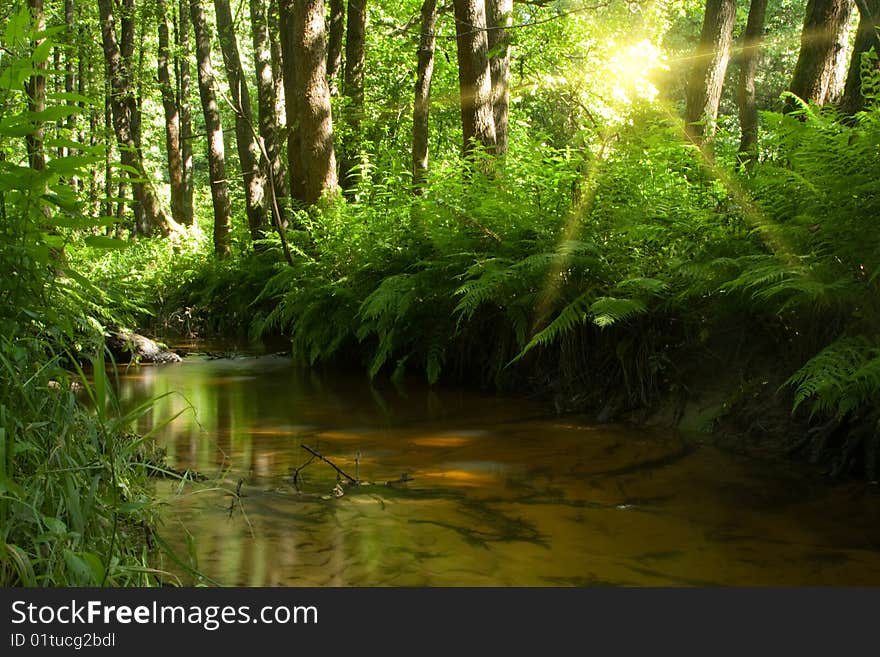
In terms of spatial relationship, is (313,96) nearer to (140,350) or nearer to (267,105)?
(267,105)

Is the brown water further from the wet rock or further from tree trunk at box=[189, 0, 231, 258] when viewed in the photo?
tree trunk at box=[189, 0, 231, 258]

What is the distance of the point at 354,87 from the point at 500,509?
12.7 metres

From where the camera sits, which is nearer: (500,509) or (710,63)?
(500,509)

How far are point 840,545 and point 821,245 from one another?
1.86m

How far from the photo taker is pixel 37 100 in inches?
266

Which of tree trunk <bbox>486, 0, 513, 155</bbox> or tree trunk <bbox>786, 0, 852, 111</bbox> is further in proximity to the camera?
tree trunk <bbox>486, 0, 513, 155</bbox>

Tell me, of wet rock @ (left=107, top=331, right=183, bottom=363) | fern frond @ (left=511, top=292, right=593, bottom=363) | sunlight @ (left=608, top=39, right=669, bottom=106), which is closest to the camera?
fern frond @ (left=511, top=292, right=593, bottom=363)

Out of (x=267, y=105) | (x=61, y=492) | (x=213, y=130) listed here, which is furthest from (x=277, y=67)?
(x=61, y=492)

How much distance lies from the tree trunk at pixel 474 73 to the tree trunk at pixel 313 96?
3.21m

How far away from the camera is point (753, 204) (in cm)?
558

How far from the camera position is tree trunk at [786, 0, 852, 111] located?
8359mm

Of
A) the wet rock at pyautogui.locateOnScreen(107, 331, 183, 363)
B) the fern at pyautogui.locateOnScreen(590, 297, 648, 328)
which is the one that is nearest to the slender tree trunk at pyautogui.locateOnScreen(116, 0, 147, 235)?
the wet rock at pyautogui.locateOnScreen(107, 331, 183, 363)

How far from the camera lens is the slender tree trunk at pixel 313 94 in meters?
12.3

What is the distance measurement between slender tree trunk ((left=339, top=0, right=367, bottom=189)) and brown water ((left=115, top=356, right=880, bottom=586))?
9.36 m
